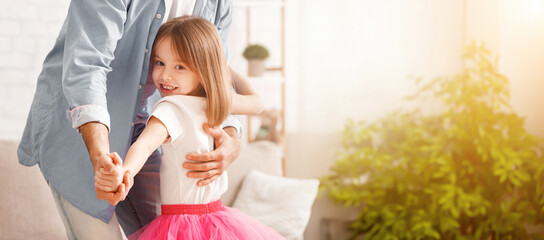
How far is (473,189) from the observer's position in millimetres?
2906

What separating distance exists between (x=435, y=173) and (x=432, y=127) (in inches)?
11.2

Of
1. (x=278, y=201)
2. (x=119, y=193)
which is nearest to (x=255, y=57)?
(x=278, y=201)

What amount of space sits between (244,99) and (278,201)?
1.16 meters

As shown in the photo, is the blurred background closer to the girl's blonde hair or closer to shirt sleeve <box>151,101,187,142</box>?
the girl's blonde hair

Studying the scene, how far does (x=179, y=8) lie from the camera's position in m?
1.38

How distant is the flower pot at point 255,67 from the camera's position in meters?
3.05

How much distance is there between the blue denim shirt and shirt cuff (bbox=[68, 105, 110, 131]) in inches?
4.5

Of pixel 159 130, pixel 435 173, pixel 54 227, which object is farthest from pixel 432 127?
pixel 159 130

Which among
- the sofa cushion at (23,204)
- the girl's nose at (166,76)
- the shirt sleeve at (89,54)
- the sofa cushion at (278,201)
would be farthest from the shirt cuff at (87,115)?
the sofa cushion at (278,201)

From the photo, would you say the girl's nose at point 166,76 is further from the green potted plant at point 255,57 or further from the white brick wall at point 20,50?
the green potted plant at point 255,57

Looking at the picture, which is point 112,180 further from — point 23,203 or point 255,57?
point 255,57

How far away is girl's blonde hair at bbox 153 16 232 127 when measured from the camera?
47.1 inches

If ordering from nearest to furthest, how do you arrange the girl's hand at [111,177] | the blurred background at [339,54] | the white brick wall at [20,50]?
the girl's hand at [111,177] < the white brick wall at [20,50] < the blurred background at [339,54]

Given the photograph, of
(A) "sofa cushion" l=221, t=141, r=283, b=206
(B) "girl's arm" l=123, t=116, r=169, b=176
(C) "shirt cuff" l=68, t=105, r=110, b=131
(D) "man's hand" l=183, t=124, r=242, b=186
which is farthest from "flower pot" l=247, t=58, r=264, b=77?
(C) "shirt cuff" l=68, t=105, r=110, b=131
